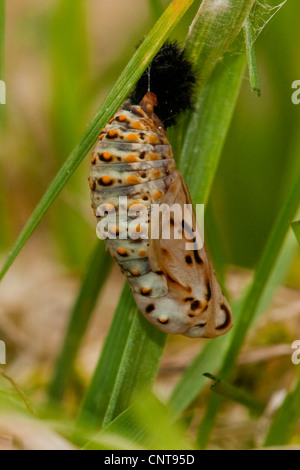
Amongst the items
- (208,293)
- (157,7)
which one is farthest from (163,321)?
(157,7)

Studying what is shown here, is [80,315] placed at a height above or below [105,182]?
below

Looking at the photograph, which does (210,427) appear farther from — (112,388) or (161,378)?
(161,378)

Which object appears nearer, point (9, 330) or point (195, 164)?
point (195, 164)

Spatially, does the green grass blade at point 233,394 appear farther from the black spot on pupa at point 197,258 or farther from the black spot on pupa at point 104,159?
the black spot on pupa at point 104,159

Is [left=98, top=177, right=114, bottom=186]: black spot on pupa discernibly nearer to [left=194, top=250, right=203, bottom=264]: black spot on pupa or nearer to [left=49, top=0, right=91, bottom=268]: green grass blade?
[left=194, top=250, right=203, bottom=264]: black spot on pupa

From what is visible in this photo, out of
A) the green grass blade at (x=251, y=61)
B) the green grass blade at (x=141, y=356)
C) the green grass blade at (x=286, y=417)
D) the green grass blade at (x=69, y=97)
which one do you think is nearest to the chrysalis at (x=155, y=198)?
the green grass blade at (x=141, y=356)

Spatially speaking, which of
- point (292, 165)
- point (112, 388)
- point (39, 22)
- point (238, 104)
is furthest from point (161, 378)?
point (39, 22)

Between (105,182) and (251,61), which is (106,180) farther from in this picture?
(251,61)
